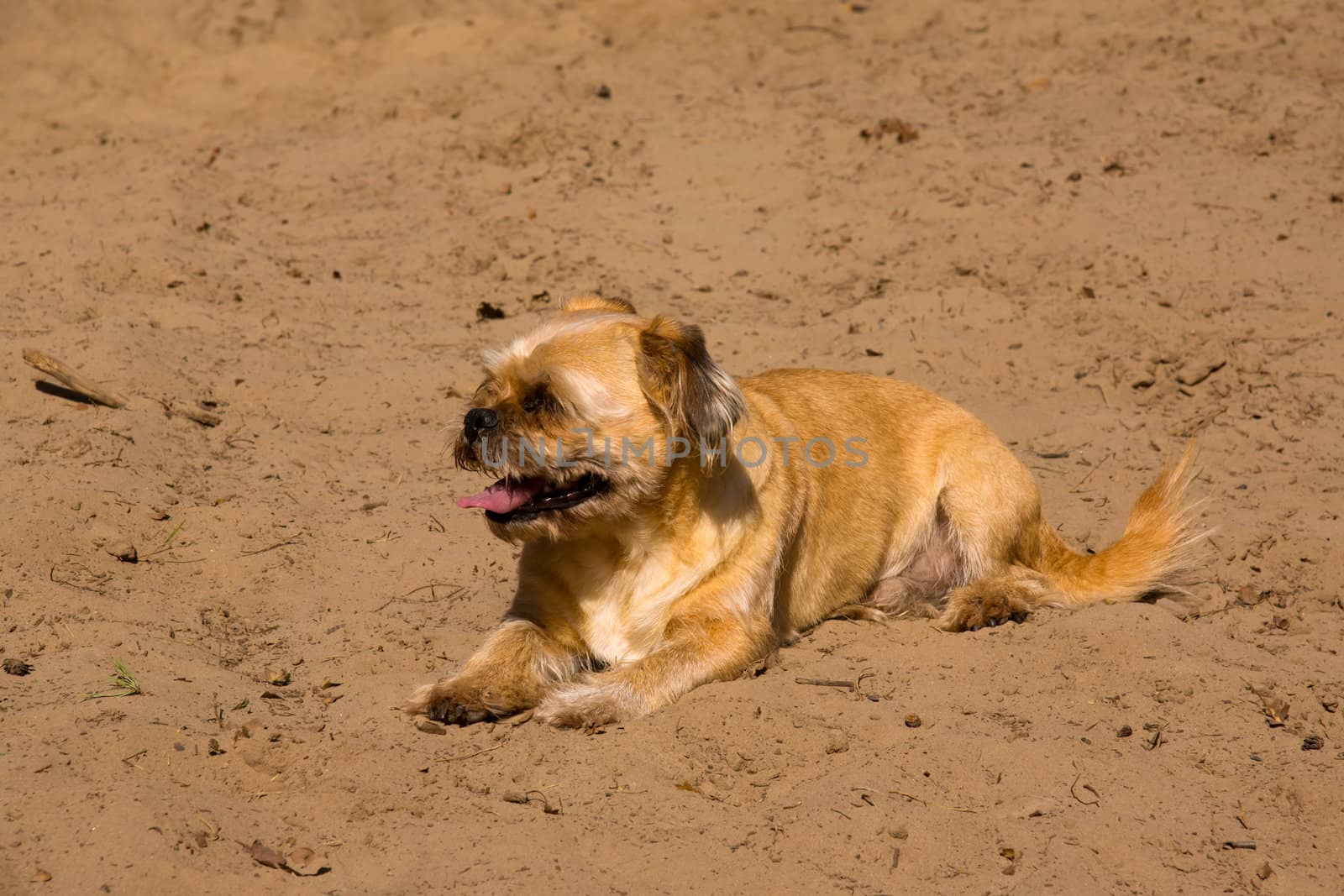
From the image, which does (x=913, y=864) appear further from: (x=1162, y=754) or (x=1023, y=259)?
(x=1023, y=259)

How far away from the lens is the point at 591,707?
4.60 metres

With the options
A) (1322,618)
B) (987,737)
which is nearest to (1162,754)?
(987,737)

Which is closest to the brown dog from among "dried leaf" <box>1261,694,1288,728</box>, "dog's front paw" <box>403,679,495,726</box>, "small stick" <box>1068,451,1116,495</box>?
"dog's front paw" <box>403,679,495,726</box>

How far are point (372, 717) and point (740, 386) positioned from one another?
7.35 ft

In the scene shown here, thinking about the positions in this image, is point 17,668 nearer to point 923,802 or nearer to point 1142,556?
point 923,802

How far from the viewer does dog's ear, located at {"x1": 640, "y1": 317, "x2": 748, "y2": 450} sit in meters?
4.67

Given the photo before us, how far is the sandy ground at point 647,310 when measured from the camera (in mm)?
3910

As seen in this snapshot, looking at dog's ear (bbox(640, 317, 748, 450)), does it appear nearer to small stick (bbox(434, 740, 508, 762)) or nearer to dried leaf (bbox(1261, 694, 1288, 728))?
small stick (bbox(434, 740, 508, 762))

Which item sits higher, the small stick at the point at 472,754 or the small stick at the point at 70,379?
the small stick at the point at 70,379

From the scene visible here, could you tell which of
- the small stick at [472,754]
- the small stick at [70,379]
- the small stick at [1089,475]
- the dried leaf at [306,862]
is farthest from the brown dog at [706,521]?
the small stick at [70,379]

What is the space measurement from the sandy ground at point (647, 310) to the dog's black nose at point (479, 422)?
1019 millimetres

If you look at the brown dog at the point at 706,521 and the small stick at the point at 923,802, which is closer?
the small stick at the point at 923,802

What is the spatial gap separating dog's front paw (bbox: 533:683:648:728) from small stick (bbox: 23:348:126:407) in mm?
3035

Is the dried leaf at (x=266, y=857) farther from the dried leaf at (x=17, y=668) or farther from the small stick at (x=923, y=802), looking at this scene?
the small stick at (x=923, y=802)
